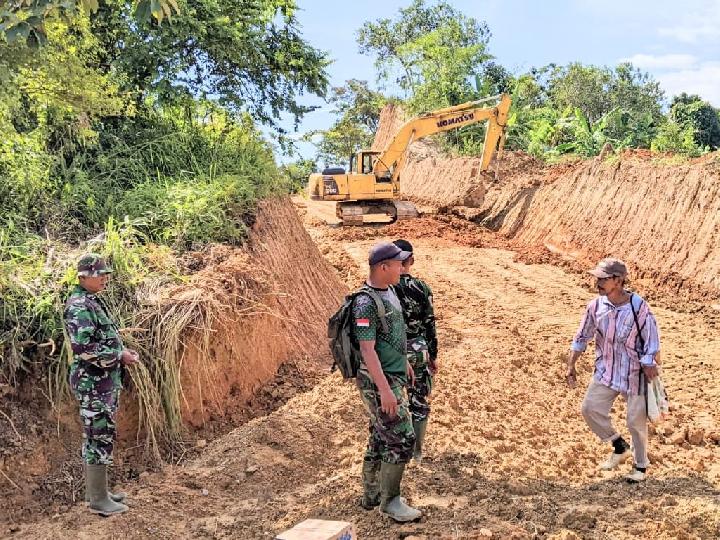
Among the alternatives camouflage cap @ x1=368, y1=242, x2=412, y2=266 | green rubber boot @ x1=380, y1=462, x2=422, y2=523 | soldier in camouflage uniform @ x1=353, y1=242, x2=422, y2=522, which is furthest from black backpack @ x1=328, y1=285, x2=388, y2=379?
green rubber boot @ x1=380, y1=462, x2=422, y2=523

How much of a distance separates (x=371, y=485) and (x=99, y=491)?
1.82 meters

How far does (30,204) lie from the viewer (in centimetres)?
725

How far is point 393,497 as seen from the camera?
4414 millimetres

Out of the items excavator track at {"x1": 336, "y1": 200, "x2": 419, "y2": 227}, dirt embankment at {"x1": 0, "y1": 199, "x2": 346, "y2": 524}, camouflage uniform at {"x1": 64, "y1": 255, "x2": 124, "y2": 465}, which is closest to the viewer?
camouflage uniform at {"x1": 64, "y1": 255, "x2": 124, "y2": 465}

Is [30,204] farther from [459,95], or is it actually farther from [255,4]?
[459,95]

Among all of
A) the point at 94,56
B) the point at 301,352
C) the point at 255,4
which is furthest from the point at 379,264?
the point at 255,4

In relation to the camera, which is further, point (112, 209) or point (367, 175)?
point (367, 175)

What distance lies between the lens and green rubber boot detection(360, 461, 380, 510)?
4.56m

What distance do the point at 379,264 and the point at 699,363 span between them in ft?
19.4

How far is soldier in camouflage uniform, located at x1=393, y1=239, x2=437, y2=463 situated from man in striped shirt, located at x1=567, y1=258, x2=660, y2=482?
108 centimetres

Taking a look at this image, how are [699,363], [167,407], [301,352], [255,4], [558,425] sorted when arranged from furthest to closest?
[255,4] < [699,363] < [301,352] < [558,425] < [167,407]

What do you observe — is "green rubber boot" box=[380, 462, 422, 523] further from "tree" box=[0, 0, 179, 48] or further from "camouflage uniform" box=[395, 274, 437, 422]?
"tree" box=[0, 0, 179, 48]

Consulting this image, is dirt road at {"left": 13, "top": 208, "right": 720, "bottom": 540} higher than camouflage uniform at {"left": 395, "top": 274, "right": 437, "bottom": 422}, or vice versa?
camouflage uniform at {"left": 395, "top": 274, "right": 437, "bottom": 422}

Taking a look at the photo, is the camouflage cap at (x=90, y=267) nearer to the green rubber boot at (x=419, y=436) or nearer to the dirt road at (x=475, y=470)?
the dirt road at (x=475, y=470)
